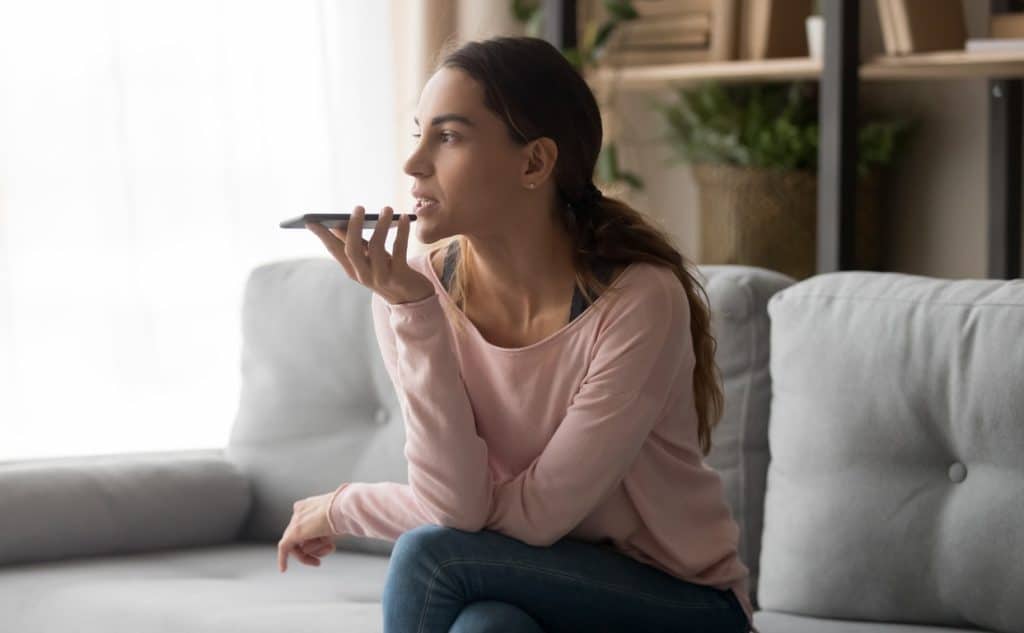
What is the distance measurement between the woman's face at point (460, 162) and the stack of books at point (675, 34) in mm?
1559

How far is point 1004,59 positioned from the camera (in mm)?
2402

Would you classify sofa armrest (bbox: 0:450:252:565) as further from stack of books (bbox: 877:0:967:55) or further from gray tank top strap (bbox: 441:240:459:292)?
stack of books (bbox: 877:0:967:55)

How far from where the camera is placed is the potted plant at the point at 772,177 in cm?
306

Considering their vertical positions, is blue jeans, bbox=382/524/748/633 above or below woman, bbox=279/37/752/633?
below

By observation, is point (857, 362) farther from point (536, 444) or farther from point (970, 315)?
point (536, 444)

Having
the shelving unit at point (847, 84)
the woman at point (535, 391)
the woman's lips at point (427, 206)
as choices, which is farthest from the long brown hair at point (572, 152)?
the shelving unit at point (847, 84)

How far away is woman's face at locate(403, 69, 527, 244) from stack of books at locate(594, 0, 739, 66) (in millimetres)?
1559

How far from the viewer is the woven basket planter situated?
120 inches

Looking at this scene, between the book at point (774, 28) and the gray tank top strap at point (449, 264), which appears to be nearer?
the gray tank top strap at point (449, 264)

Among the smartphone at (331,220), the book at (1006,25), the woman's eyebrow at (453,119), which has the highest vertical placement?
the book at (1006,25)

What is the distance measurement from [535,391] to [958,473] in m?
0.54

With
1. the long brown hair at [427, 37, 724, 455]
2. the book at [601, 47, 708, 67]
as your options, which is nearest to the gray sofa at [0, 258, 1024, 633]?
the long brown hair at [427, 37, 724, 455]

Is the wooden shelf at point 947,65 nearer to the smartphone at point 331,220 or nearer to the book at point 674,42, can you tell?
the book at point 674,42

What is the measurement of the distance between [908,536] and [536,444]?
19.3 inches
